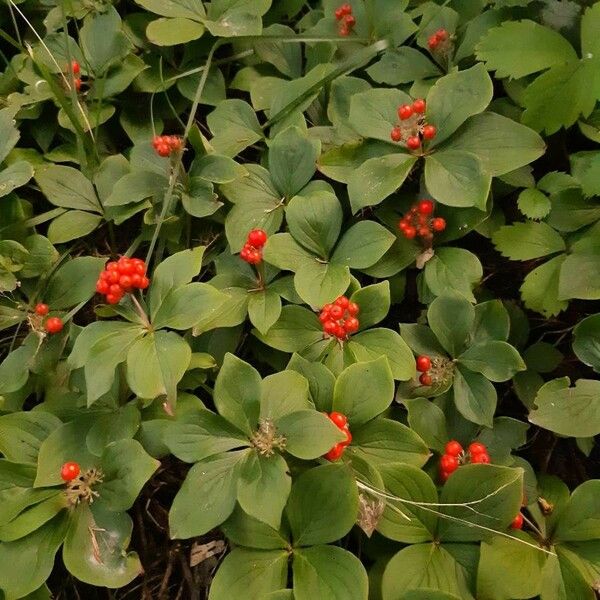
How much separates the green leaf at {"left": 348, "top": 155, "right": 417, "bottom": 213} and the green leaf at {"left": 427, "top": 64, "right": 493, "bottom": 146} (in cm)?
13

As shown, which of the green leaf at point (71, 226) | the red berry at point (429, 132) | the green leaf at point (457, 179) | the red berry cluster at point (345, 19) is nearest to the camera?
the green leaf at point (457, 179)

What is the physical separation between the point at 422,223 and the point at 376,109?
1.29 feet

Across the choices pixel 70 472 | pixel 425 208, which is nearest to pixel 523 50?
pixel 425 208

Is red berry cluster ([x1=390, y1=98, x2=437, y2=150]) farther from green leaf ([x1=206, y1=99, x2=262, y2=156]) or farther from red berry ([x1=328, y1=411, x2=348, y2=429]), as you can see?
red berry ([x1=328, y1=411, x2=348, y2=429])

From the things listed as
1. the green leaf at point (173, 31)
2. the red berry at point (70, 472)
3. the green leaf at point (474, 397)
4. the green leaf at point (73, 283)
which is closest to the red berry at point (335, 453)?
the green leaf at point (474, 397)

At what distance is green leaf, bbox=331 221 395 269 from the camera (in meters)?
1.76

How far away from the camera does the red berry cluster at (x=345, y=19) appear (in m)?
2.17

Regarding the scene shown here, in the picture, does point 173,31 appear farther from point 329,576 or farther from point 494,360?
point 329,576

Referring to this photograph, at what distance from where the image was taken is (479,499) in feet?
4.80

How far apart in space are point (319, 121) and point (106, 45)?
32.1 inches

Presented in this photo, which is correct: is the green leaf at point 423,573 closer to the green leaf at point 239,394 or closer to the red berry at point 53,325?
the green leaf at point 239,394

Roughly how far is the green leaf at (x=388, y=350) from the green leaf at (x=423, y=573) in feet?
1.41

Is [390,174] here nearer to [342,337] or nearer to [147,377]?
[342,337]

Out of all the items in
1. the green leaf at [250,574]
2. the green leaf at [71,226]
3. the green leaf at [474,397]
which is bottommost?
the green leaf at [250,574]
